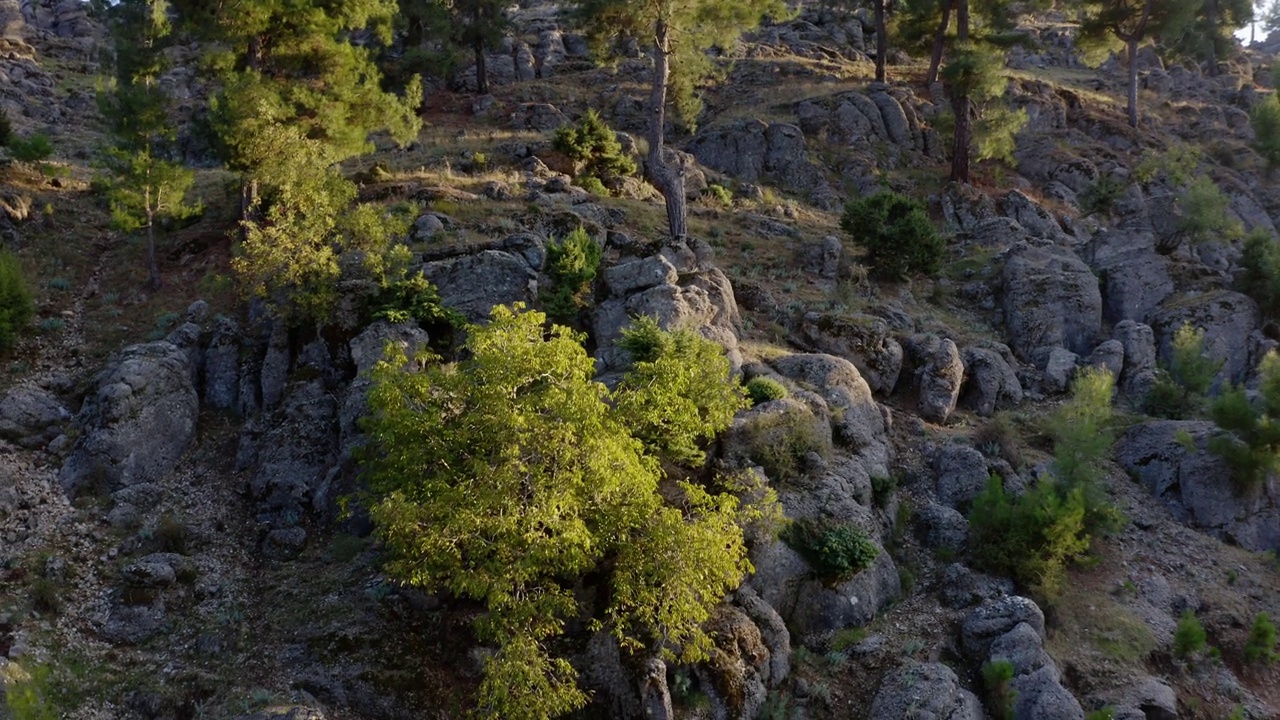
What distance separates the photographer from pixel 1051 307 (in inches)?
1037

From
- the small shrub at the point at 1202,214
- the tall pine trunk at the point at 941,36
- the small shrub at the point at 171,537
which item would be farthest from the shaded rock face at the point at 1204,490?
the tall pine trunk at the point at 941,36

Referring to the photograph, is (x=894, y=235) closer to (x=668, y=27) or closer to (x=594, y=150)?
(x=668, y=27)

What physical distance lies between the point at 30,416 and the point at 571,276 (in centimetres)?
1263

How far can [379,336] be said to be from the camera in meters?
18.5

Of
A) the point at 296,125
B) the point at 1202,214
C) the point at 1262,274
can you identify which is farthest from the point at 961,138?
the point at 296,125

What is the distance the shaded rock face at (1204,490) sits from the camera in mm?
18781

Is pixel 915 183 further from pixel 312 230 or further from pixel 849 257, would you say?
pixel 312 230

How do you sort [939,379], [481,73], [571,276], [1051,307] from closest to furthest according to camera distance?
[571,276] → [939,379] → [1051,307] → [481,73]

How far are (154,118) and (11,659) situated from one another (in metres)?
16.3

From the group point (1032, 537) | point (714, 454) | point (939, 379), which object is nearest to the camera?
point (1032, 537)

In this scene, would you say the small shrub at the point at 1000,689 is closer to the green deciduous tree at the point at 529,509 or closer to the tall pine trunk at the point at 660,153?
the green deciduous tree at the point at 529,509

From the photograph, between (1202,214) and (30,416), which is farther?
(1202,214)

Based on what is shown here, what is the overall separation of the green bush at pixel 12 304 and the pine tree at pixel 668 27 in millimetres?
17628

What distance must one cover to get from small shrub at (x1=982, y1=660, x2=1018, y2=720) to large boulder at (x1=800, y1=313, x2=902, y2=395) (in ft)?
30.3
